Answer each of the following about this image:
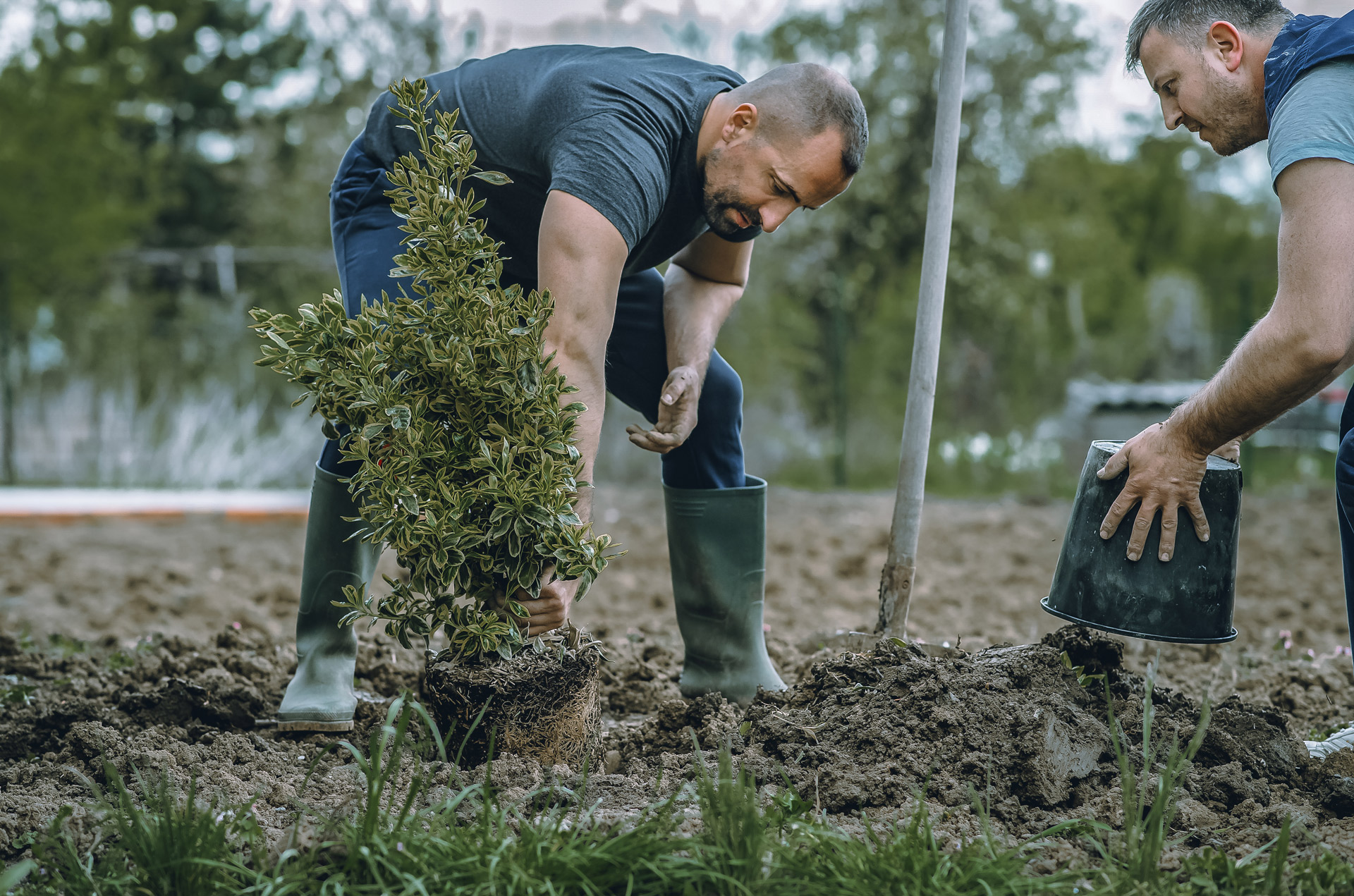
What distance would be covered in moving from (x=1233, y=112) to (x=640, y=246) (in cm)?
135

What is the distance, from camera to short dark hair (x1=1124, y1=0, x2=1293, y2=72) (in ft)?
7.14

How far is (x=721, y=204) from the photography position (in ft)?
8.41

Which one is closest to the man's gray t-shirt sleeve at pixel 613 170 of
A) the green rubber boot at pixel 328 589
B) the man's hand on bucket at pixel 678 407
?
the man's hand on bucket at pixel 678 407

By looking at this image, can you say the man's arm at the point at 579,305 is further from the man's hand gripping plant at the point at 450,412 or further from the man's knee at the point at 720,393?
the man's knee at the point at 720,393

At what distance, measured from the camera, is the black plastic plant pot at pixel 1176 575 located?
2.27 m

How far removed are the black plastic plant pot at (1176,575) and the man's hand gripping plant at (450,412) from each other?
3.62 feet

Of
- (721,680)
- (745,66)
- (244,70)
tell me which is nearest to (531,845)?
(721,680)

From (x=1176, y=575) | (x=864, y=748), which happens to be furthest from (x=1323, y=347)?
(x=864, y=748)

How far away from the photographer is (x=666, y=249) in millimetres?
2748

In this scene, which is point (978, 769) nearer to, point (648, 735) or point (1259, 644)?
point (648, 735)

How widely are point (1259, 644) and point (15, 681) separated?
427 centimetres

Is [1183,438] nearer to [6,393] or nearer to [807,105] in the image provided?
[807,105]

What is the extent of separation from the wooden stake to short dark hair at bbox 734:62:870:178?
369 mm

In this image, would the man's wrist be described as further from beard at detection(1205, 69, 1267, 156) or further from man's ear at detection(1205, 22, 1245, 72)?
man's ear at detection(1205, 22, 1245, 72)
